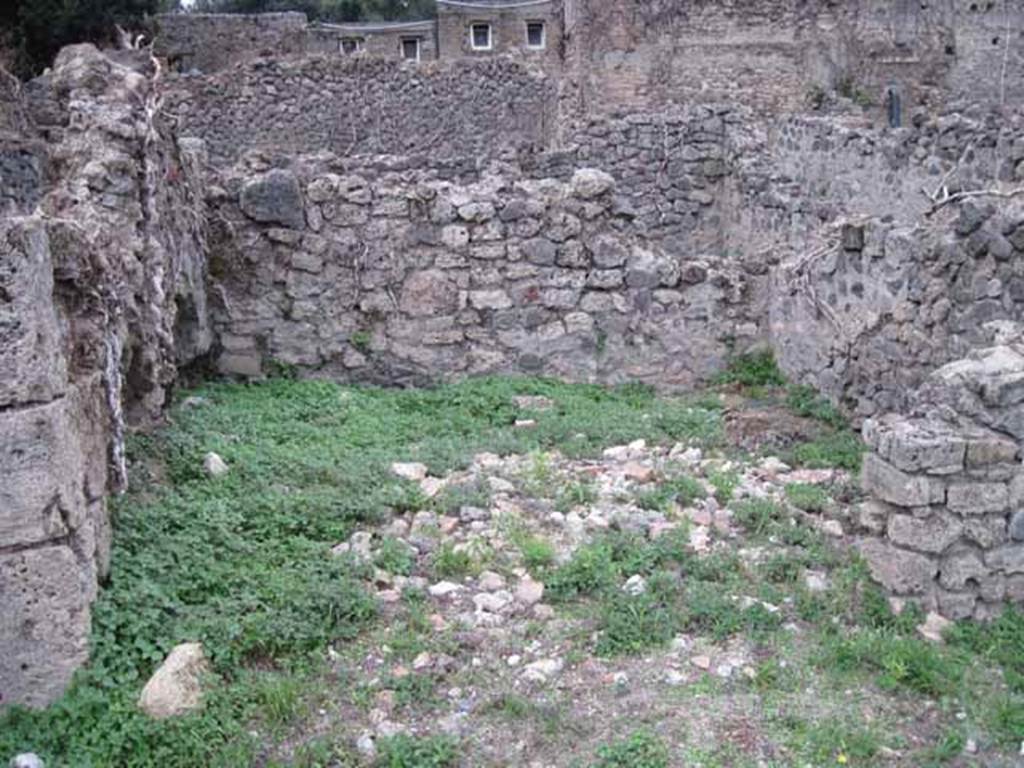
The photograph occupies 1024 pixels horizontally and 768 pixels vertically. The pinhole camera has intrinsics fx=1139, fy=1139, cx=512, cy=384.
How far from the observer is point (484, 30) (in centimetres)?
3023

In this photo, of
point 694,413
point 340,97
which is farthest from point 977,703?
point 340,97

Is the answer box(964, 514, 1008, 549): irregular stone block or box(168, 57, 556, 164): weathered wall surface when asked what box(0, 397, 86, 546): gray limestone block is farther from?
box(168, 57, 556, 164): weathered wall surface

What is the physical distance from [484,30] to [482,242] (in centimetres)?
2333

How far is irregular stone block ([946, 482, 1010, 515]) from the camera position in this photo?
469 centimetres

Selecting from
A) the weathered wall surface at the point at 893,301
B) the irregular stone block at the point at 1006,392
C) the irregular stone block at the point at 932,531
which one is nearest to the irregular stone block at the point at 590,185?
the weathered wall surface at the point at 893,301

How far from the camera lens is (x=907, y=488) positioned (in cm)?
470

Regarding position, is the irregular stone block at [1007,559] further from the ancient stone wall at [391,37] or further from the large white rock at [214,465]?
the ancient stone wall at [391,37]

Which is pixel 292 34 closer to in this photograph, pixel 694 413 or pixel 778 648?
pixel 694 413

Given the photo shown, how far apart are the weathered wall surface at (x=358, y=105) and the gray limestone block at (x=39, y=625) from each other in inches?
533

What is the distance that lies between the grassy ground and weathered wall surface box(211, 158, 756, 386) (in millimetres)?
2451

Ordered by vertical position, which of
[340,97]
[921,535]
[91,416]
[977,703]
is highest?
[340,97]

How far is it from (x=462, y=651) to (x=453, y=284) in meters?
4.43

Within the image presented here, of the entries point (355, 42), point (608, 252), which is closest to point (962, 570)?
point (608, 252)

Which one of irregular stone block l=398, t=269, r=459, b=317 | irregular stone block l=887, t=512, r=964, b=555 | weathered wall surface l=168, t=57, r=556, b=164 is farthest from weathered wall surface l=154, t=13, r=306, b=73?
irregular stone block l=887, t=512, r=964, b=555
